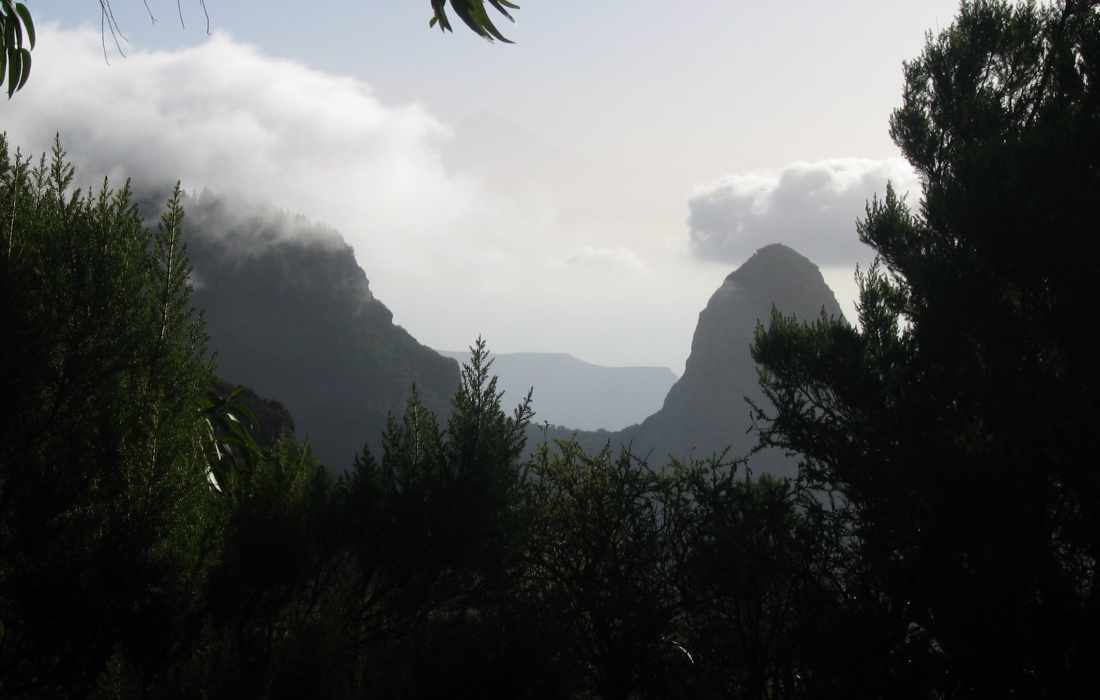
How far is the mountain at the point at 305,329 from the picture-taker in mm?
91875

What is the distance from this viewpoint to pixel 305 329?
326 feet

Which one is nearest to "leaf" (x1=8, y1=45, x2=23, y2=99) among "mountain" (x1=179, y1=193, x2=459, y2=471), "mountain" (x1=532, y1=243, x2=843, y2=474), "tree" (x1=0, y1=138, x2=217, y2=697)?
"tree" (x1=0, y1=138, x2=217, y2=697)

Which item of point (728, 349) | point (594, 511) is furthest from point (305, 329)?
point (594, 511)

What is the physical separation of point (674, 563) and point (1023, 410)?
3.96 meters

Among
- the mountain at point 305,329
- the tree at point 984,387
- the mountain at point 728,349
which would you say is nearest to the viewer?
the tree at point 984,387

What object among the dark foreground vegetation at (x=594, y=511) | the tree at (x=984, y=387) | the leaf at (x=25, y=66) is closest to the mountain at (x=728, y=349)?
the tree at (x=984, y=387)

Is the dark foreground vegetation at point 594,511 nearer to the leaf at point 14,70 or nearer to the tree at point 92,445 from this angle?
the tree at point 92,445

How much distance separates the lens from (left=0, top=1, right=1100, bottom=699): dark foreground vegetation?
547 centimetres

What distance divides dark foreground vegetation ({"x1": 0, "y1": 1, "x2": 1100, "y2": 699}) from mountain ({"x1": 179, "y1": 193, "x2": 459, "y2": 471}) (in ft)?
261

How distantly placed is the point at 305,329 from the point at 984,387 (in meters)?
97.7

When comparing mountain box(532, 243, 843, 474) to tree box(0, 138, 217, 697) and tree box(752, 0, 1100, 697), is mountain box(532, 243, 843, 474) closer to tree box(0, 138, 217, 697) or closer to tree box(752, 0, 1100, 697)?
tree box(752, 0, 1100, 697)

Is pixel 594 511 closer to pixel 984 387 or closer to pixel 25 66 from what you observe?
pixel 984 387

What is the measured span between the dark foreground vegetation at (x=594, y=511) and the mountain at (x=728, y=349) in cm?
12643

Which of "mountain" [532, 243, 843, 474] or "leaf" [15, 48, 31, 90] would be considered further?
"mountain" [532, 243, 843, 474]
